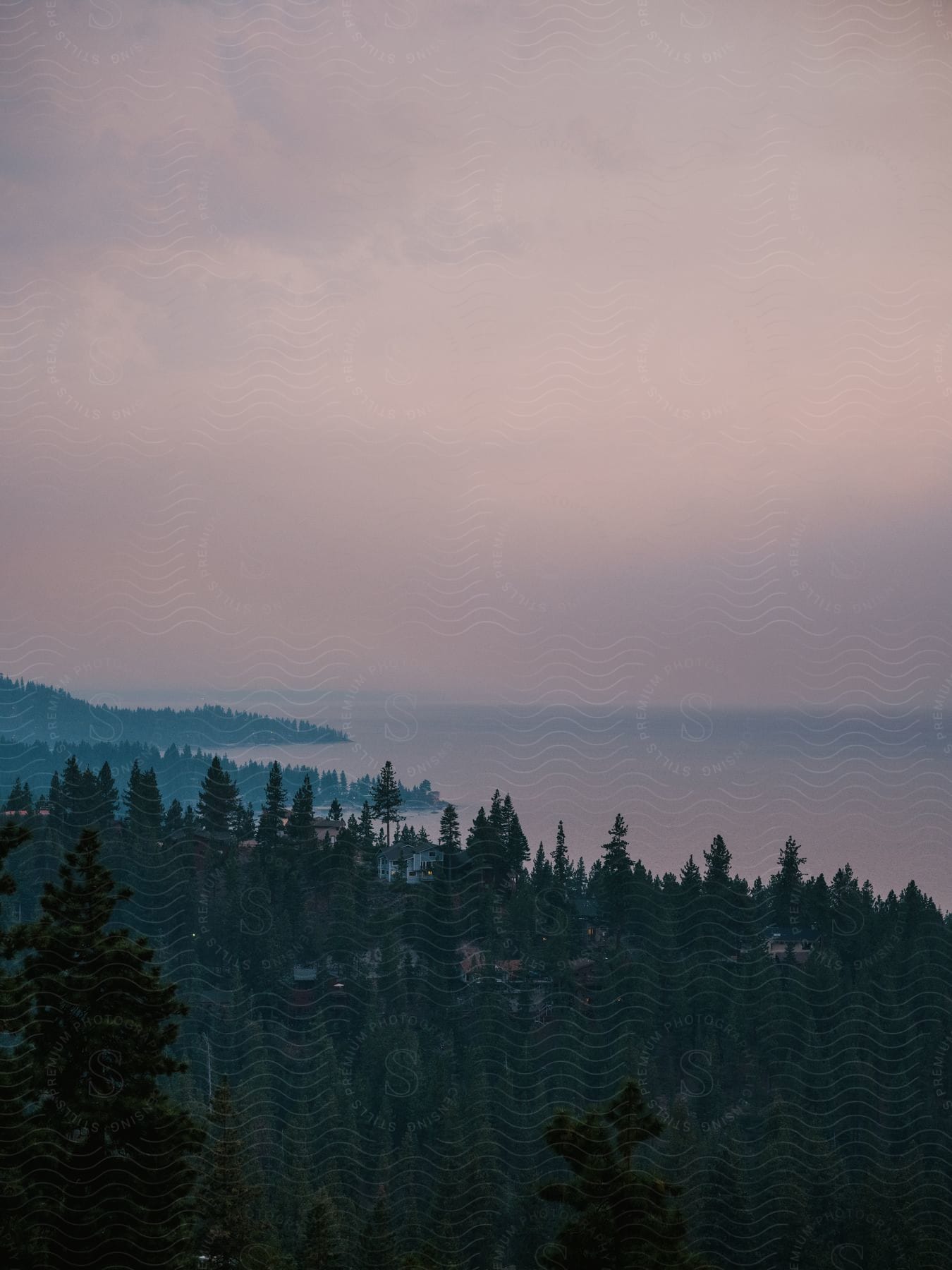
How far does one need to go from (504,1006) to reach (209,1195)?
12.4m

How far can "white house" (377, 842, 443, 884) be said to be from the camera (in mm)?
27406

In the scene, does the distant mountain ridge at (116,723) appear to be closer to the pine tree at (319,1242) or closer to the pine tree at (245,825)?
the pine tree at (245,825)

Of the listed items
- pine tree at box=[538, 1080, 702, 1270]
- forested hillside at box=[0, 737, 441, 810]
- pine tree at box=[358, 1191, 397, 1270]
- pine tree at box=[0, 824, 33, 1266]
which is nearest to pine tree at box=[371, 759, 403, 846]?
pine tree at box=[358, 1191, 397, 1270]

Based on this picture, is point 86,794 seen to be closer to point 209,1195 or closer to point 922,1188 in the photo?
point 209,1195

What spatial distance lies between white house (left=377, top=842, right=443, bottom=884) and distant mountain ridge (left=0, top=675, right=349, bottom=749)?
157 ft

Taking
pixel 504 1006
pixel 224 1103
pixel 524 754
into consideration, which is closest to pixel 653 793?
pixel 524 754

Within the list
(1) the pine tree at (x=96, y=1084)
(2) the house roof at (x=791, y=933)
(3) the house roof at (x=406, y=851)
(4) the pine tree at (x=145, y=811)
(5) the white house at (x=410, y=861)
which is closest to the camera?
(1) the pine tree at (x=96, y=1084)

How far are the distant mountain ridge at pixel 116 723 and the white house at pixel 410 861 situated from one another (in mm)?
47812

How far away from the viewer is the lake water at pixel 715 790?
3453 centimetres

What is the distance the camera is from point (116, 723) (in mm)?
103062

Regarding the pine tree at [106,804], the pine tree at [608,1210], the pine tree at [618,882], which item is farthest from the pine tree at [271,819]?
the pine tree at [608,1210]

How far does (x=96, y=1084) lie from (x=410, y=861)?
22372mm

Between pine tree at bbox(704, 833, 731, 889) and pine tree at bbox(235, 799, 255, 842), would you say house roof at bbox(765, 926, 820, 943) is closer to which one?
pine tree at bbox(704, 833, 731, 889)

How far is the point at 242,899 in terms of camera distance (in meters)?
24.4
